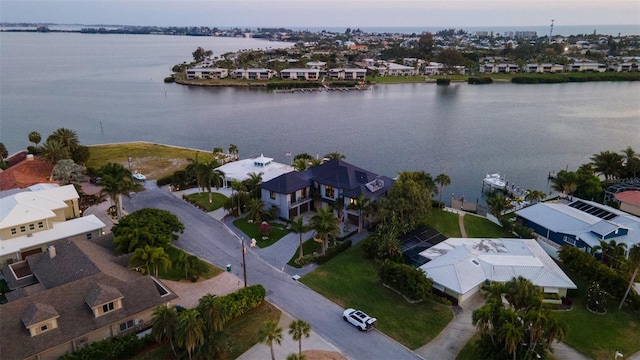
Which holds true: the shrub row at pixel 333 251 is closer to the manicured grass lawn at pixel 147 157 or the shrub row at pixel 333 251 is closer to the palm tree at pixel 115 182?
the palm tree at pixel 115 182

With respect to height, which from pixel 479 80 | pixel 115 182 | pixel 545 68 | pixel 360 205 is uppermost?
pixel 545 68

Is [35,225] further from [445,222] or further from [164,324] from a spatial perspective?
[445,222]

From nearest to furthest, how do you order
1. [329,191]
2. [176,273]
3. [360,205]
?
[176,273] → [360,205] → [329,191]

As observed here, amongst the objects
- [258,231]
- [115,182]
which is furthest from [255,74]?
[258,231]

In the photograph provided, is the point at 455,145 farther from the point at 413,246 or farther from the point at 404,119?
the point at 413,246

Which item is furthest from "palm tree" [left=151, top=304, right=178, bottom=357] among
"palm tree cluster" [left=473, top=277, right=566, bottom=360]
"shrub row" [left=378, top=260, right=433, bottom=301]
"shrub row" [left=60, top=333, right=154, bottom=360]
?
"palm tree cluster" [left=473, top=277, right=566, bottom=360]

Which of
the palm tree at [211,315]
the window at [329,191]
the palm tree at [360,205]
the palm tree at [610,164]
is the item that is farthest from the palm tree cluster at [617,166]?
the palm tree at [211,315]
